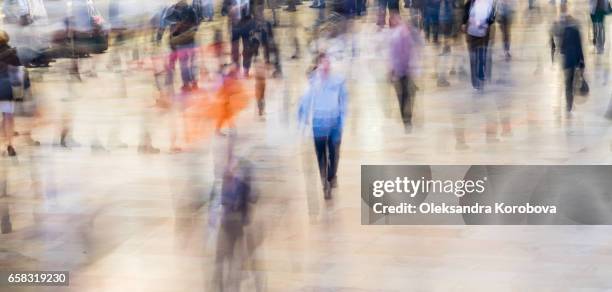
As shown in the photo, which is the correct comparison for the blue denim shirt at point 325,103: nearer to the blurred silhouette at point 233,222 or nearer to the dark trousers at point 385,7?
the dark trousers at point 385,7

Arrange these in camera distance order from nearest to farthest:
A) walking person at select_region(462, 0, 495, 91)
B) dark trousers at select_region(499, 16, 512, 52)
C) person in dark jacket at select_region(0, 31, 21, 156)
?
person in dark jacket at select_region(0, 31, 21, 156), walking person at select_region(462, 0, 495, 91), dark trousers at select_region(499, 16, 512, 52)

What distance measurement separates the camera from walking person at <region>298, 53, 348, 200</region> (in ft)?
24.2

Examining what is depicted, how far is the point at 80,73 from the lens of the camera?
25.0 ft

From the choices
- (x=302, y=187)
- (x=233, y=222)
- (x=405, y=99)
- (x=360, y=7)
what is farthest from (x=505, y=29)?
(x=233, y=222)

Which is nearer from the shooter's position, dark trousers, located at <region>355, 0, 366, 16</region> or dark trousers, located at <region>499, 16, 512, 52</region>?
dark trousers, located at <region>355, 0, 366, 16</region>

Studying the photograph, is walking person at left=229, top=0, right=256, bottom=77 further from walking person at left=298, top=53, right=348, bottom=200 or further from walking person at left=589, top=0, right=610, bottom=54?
walking person at left=589, top=0, right=610, bottom=54

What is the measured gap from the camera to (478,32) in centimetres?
786

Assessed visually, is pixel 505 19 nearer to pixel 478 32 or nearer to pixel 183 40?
pixel 478 32

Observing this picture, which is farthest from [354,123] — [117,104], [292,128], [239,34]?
[117,104]

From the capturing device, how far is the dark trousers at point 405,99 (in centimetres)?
775

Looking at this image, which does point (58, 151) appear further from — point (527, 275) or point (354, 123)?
point (527, 275)

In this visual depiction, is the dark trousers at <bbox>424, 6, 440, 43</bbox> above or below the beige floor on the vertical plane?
above

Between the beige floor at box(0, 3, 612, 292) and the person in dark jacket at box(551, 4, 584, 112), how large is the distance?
0.25 ft

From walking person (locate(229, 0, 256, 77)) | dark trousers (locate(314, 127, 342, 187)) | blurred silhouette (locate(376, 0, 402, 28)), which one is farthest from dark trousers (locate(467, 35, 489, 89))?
walking person (locate(229, 0, 256, 77))
